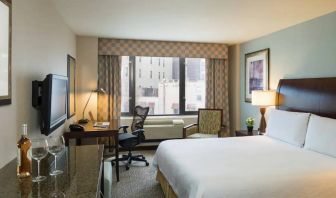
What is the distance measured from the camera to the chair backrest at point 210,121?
521cm

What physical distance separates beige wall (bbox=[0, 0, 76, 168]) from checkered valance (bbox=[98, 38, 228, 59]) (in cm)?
205

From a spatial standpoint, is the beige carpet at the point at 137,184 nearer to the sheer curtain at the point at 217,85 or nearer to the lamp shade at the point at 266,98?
the lamp shade at the point at 266,98

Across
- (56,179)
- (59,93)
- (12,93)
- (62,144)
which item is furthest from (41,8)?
(56,179)

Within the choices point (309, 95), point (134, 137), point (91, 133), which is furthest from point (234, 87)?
point (91, 133)

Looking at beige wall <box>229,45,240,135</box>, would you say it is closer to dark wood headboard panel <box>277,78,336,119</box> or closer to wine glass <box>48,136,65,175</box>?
dark wood headboard panel <box>277,78,336,119</box>

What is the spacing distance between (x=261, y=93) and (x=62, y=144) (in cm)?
348

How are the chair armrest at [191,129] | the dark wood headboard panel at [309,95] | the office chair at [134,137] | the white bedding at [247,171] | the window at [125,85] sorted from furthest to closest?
the window at [125,85], the chair armrest at [191,129], the office chair at [134,137], the dark wood headboard panel at [309,95], the white bedding at [247,171]

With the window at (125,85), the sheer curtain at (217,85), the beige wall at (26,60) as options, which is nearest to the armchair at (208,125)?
the sheer curtain at (217,85)

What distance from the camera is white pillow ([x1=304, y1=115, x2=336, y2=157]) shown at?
2.85 meters

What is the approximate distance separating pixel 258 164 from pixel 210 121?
→ 9.08ft

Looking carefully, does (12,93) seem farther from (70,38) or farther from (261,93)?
(261,93)

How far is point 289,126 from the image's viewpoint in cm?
351

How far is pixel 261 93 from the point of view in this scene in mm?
4312

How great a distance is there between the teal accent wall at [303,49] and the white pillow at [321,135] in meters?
0.74
